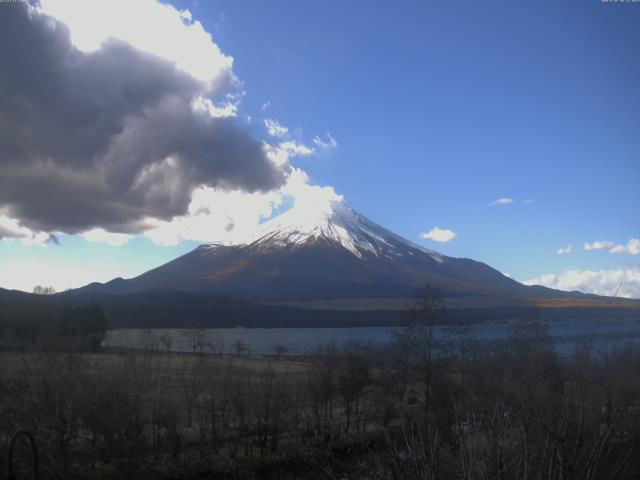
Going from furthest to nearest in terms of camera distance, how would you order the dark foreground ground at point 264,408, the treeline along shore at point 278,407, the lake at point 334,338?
the lake at point 334,338 → the dark foreground ground at point 264,408 → the treeline along shore at point 278,407

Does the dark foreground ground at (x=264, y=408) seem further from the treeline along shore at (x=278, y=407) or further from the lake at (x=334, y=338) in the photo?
the lake at (x=334, y=338)

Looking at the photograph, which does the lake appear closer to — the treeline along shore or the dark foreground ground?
the treeline along shore

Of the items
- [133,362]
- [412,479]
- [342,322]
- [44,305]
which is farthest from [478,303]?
[412,479]

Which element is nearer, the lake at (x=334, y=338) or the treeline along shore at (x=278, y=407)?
the treeline along shore at (x=278, y=407)

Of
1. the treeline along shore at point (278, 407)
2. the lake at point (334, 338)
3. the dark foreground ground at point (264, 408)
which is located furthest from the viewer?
the lake at point (334, 338)

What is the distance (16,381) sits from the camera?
20.9 meters

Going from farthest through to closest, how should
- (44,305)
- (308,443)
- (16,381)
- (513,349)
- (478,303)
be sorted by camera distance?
(478,303)
(44,305)
(513,349)
(308,443)
(16,381)

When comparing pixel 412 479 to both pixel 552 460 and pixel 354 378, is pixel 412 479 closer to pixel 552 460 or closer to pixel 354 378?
pixel 552 460

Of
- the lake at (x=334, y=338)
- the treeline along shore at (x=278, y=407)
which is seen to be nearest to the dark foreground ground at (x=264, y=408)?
the treeline along shore at (x=278, y=407)

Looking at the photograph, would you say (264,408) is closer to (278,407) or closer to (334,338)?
(278,407)

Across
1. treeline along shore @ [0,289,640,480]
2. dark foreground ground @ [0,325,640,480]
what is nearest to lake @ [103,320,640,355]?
treeline along shore @ [0,289,640,480]

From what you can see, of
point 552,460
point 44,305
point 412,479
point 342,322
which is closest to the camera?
point 552,460

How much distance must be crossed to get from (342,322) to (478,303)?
46285mm

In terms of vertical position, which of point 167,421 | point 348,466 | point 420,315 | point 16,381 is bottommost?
point 348,466
